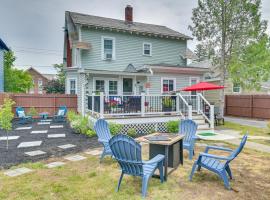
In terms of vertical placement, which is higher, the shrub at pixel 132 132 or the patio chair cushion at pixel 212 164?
the patio chair cushion at pixel 212 164

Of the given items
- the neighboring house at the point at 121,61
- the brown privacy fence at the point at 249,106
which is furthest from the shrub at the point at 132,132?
the brown privacy fence at the point at 249,106

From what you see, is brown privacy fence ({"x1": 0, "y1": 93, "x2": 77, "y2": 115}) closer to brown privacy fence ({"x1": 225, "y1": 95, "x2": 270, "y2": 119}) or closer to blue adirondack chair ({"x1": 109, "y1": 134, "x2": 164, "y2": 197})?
blue adirondack chair ({"x1": 109, "y1": 134, "x2": 164, "y2": 197})

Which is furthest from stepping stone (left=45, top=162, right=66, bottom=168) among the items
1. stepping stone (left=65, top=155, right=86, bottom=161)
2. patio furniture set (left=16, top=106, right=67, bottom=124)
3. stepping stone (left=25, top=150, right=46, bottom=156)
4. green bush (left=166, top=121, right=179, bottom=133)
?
patio furniture set (left=16, top=106, right=67, bottom=124)

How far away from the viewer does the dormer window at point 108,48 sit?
50.5 feet

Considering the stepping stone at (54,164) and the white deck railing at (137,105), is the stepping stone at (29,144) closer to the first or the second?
the stepping stone at (54,164)

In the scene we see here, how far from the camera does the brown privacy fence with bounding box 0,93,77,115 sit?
51.3 ft

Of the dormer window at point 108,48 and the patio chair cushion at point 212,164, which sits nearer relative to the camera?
the patio chair cushion at point 212,164

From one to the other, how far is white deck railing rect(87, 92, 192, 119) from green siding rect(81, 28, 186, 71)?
17.2ft

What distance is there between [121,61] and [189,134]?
34.6 ft

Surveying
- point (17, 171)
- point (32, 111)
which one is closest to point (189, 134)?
point (17, 171)

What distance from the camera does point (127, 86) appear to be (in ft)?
50.7

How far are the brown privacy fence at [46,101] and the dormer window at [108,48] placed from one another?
395 centimetres

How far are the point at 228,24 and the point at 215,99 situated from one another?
26.3 ft

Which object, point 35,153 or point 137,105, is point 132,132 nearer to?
point 137,105
